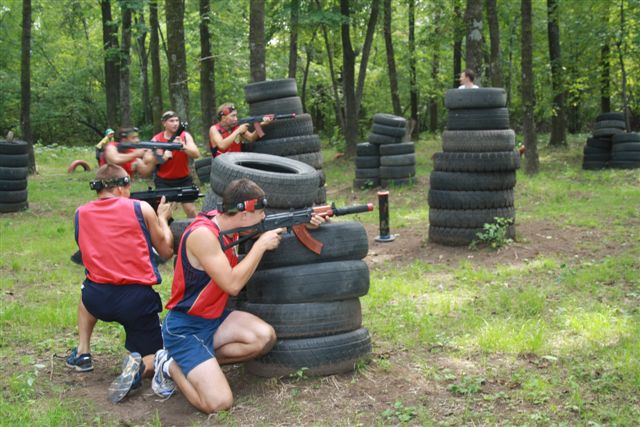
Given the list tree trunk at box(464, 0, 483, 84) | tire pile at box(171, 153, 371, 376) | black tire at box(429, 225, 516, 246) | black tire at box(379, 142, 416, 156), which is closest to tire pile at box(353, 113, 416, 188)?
black tire at box(379, 142, 416, 156)

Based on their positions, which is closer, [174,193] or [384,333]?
[384,333]

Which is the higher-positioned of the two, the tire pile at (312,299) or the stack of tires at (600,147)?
the stack of tires at (600,147)

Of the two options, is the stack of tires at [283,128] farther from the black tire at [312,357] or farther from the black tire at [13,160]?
the black tire at [13,160]

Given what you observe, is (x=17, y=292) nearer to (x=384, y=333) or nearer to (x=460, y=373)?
(x=384, y=333)

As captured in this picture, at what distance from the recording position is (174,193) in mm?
7051

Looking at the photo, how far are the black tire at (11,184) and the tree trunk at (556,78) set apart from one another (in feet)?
53.4

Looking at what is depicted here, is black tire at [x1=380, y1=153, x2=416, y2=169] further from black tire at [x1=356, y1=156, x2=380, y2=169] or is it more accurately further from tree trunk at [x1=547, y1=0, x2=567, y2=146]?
tree trunk at [x1=547, y1=0, x2=567, y2=146]

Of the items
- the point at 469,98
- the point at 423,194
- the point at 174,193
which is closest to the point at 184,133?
the point at 174,193

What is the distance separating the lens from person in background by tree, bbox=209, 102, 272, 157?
31.8ft

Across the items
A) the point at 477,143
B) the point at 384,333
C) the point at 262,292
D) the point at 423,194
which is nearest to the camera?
the point at 262,292

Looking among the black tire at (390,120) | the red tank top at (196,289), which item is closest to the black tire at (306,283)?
the red tank top at (196,289)

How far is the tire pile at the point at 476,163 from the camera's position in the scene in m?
9.59

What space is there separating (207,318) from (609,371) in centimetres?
300

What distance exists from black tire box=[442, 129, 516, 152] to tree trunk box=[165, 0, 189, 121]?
355 inches
